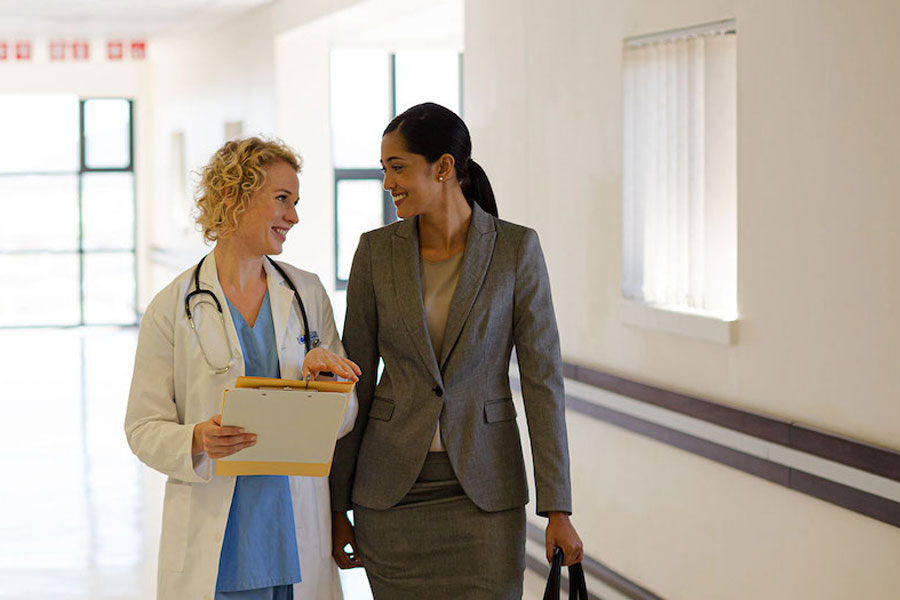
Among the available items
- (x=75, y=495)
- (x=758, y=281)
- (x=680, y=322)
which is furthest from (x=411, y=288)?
(x=75, y=495)

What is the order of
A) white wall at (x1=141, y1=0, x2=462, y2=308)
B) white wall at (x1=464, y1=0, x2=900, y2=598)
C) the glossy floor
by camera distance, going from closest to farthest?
white wall at (x1=464, y1=0, x2=900, y2=598) → the glossy floor → white wall at (x1=141, y1=0, x2=462, y2=308)

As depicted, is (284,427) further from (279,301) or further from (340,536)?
(340,536)

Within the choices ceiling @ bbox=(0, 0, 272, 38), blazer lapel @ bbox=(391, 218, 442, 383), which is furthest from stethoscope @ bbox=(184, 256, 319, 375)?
ceiling @ bbox=(0, 0, 272, 38)

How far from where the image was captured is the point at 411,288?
8.20 ft

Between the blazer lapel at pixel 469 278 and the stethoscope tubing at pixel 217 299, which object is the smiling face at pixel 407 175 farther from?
the stethoscope tubing at pixel 217 299

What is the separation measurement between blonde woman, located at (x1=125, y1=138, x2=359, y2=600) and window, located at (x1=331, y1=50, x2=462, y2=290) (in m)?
8.89

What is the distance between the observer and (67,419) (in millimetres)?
9125

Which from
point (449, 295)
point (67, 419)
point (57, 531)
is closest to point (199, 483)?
point (449, 295)

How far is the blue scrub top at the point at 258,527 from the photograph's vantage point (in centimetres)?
246

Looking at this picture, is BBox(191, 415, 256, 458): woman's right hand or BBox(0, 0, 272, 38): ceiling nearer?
BBox(191, 415, 256, 458): woman's right hand

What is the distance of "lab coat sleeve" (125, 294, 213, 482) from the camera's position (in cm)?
238

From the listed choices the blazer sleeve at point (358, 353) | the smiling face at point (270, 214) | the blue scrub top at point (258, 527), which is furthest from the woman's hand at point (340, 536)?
the smiling face at point (270, 214)

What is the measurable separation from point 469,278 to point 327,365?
391 mm

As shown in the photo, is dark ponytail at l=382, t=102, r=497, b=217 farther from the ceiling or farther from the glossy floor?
the ceiling
